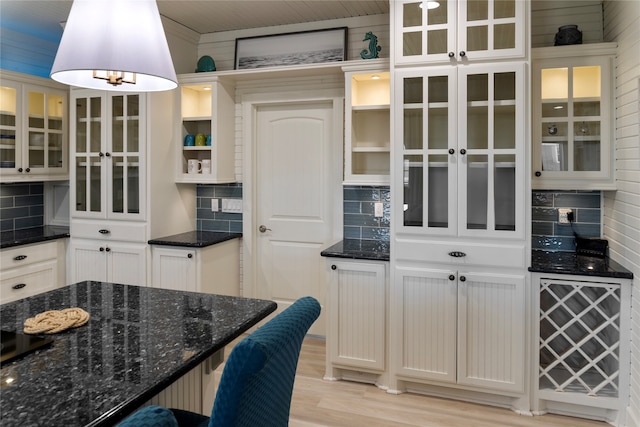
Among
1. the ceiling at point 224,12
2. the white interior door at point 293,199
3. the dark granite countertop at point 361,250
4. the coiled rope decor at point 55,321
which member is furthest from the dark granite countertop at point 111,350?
the ceiling at point 224,12

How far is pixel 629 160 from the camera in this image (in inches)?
A: 99.1

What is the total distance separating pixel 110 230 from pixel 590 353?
3547 mm

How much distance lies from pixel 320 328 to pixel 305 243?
73 cm

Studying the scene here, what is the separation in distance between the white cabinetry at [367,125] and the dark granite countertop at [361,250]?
0.45m

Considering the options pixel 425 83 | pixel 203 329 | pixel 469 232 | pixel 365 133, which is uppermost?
pixel 425 83

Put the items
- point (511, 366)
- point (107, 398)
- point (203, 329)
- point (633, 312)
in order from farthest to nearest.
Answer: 1. point (511, 366)
2. point (633, 312)
3. point (203, 329)
4. point (107, 398)

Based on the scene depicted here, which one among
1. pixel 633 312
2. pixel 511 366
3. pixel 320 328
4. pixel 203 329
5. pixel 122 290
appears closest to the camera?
pixel 203 329

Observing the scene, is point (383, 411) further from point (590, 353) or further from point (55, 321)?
point (55, 321)

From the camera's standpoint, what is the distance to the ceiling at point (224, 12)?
132 inches

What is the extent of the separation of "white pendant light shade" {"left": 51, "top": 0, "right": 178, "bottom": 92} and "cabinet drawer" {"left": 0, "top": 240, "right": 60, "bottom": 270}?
8.39 feet

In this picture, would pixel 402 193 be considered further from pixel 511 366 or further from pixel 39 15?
pixel 39 15

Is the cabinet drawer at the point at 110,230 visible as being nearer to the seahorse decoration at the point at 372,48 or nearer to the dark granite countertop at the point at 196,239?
the dark granite countertop at the point at 196,239

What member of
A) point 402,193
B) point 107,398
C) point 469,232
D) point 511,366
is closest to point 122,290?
point 107,398

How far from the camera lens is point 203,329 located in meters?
1.55
